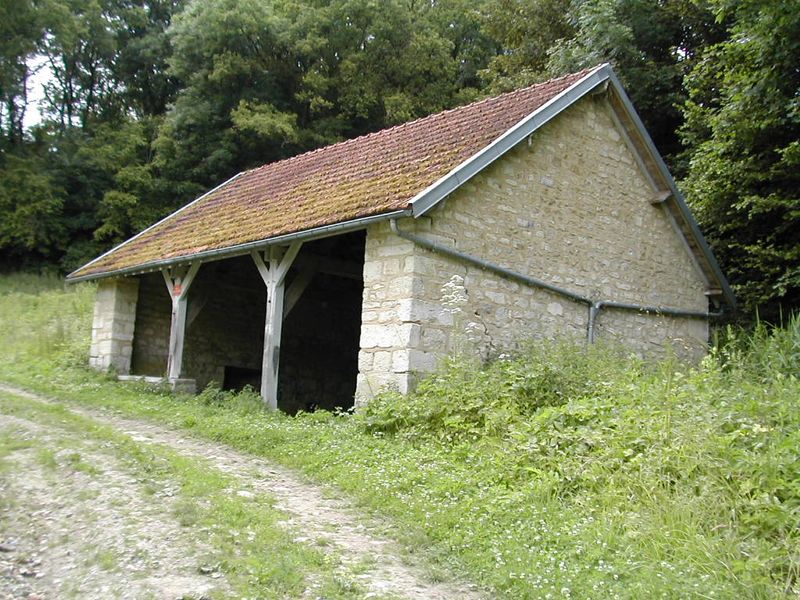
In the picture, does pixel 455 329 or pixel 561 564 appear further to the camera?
pixel 455 329

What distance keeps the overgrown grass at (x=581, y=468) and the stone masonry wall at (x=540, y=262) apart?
68 cm

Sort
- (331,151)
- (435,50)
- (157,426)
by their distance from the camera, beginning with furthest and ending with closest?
(435,50), (331,151), (157,426)

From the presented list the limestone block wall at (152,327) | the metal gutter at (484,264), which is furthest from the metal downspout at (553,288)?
the limestone block wall at (152,327)

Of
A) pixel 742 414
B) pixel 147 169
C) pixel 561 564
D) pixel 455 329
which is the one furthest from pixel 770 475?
pixel 147 169

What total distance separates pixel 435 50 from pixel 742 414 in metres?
21.6

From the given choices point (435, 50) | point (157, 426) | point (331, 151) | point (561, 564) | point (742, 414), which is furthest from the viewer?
point (435, 50)

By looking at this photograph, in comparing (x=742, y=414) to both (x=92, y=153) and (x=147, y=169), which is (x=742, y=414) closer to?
(x=147, y=169)

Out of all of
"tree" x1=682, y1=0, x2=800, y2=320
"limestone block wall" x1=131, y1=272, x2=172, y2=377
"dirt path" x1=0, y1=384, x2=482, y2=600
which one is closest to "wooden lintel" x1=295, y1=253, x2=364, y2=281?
"dirt path" x1=0, y1=384, x2=482, y2=600

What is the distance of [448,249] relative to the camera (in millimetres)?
8969

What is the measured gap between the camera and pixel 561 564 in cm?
445

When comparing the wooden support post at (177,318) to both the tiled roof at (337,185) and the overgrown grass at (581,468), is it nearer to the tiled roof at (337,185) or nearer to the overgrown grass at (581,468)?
the tiled roof at (337,185)

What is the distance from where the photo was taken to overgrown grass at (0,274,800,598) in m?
4.35

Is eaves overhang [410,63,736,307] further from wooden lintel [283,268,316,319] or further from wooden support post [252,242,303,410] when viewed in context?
wooden lintel [283,268,316,319]

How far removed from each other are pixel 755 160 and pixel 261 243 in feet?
25.1
